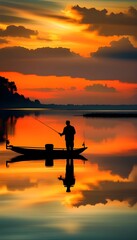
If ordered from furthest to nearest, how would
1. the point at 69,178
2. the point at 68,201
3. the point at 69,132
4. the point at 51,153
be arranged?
the point at 51,153 < the point at 69,132 < the point at 69,178 < the point at 68,201

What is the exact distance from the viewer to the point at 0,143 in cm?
5316

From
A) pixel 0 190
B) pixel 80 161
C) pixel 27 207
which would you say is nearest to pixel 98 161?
pixel 80 161

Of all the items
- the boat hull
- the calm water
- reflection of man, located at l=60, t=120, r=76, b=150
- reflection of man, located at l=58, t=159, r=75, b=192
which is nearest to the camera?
the calm water

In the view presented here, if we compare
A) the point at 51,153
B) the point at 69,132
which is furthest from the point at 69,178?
the point at 51,153

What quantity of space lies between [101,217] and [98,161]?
61.4 ft

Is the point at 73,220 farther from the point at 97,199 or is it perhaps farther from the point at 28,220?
the point at 97,199

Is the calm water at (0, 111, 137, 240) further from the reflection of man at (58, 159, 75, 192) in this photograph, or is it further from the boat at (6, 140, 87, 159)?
the boat at (6, 140, 87, 159)

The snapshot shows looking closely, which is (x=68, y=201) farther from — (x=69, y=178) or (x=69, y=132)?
(x=69, y=132)

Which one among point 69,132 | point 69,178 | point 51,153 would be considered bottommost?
point 69,178

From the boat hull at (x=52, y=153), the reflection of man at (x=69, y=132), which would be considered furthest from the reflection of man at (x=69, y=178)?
the boat hull at (x=52, y=153)

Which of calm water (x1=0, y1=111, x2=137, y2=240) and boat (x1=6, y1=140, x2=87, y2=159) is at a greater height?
boat (x1=6, y1=140, x2=87, y2=159)

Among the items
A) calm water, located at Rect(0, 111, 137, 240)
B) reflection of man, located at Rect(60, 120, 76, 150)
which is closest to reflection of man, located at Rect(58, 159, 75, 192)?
calm water, located at Rect(0, 111, 137, 240)

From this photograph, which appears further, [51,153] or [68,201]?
[51,153]

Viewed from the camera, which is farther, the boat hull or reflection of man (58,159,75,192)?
the boat hull
